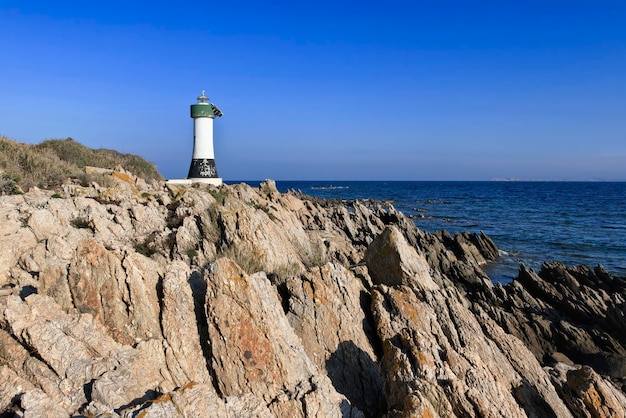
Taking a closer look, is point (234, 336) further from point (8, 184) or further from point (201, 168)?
point (201, 168)

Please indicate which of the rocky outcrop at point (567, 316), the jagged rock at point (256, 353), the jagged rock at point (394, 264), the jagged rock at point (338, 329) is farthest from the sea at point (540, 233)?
the jagged rock at point (256, 353)

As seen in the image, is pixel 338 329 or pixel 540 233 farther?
pixel 540 233

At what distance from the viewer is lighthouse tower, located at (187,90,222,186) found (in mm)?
27484

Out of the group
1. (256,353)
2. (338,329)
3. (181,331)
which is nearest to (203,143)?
(338,329)

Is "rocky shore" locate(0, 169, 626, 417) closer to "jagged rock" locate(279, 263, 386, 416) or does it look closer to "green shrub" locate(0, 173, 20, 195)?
"jagged rock" locate(279, 263, 386, 416)

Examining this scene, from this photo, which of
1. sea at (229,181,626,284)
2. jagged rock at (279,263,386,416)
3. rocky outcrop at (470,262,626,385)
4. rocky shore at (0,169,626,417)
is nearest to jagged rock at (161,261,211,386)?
rocky shore at (0,169,626,417)

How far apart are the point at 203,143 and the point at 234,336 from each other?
23.3 meters

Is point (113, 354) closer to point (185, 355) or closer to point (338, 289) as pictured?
point (185, 355)

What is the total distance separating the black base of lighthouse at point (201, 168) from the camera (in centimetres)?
2738

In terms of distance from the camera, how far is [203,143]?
2780 cm

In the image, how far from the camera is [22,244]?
25.9 feet

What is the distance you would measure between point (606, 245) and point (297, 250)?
3082 cm

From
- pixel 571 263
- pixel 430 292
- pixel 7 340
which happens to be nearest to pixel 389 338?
pixel 430 292

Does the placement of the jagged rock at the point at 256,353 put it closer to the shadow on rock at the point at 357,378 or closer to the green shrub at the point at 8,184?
the shadow on rock at the point at 357,378
